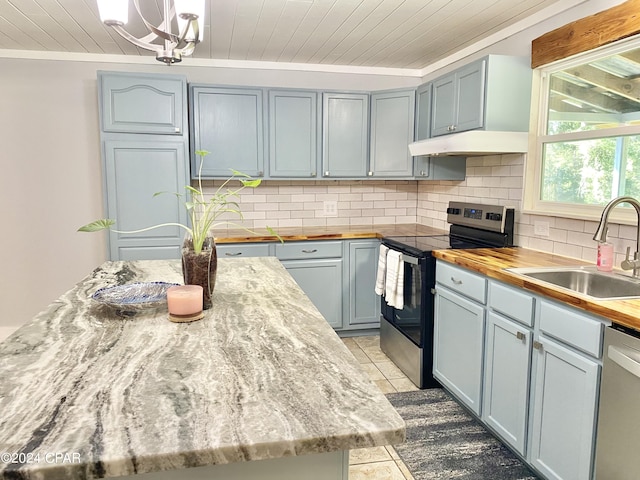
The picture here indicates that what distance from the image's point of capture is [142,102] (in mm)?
3418

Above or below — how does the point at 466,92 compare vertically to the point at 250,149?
above

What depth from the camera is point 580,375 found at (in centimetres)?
175

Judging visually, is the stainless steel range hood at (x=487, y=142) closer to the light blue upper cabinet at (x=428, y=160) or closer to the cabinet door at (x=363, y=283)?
the light blue upper cabinet at (x=428, y=160)

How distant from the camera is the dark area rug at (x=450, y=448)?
2.13m

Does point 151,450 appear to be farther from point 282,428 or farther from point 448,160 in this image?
point 448,160

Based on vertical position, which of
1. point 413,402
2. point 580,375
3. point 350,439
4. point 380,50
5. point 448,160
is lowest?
point 413,402

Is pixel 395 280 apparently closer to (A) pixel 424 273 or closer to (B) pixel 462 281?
(A) pixel 424 273

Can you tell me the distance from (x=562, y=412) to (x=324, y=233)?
2312 millimetres

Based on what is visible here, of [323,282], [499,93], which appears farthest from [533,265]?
[323,282]

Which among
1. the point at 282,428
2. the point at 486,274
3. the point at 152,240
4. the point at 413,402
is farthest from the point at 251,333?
the point at 152,240

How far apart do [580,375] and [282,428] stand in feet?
4.61

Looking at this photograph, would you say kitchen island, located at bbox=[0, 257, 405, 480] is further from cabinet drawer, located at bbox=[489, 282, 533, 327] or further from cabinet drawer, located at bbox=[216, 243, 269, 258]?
cabinet drawer, located at bbox=[216, 243, 269, 258]

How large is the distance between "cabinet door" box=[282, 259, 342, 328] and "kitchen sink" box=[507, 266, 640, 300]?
1783mm

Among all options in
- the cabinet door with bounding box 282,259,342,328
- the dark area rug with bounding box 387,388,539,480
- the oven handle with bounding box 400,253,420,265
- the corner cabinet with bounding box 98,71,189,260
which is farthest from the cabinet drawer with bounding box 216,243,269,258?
the dark area rug with bounding box 387,388,539,480
